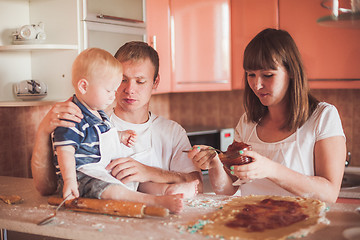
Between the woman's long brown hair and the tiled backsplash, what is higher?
the woman's long brown hair

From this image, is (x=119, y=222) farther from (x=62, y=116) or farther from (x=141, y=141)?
(x=141, y=141)

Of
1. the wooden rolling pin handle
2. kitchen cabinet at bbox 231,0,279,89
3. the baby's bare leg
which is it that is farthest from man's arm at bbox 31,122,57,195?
kitchen cabinet at bbox 231,0,279,89

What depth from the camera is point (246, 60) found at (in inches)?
69.0

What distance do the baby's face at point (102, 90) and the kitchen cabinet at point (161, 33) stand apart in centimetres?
140

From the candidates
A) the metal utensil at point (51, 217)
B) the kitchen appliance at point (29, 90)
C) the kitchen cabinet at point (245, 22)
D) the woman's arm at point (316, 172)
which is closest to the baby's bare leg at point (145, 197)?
the metal utensil at point (51, 217)

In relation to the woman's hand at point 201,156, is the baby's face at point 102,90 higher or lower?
higher

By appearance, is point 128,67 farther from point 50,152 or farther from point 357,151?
point 357,151

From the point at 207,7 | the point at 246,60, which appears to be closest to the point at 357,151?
the point at 207,7

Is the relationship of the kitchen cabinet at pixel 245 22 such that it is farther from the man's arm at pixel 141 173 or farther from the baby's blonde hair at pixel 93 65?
the baby's blonde hair at pixel 93 65

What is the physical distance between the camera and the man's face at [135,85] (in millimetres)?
1739

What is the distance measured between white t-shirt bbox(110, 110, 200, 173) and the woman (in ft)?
0.50

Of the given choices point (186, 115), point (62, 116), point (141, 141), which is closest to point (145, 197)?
point (62, 116)

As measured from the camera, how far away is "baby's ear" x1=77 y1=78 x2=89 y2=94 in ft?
4.81

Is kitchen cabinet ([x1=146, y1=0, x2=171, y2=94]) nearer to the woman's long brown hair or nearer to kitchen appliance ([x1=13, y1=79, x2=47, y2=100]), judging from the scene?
kitchen appliance ([x1=13, y1=79, x2=47, y2=100])
